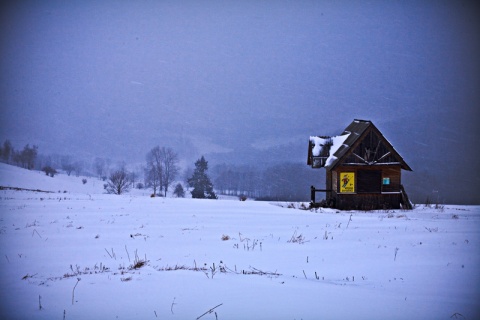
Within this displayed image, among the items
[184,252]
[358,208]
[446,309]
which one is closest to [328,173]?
[358,208]

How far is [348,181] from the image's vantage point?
87.6ft

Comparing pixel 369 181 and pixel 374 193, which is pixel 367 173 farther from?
pixel 374 193

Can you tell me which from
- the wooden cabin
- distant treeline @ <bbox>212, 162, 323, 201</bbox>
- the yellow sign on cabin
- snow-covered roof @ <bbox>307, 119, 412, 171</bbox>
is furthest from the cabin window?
distant treeline @ <bbox>212, 162, 323, 201</bbox>

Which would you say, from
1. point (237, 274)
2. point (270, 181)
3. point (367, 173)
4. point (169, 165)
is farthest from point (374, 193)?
point (270, 181)

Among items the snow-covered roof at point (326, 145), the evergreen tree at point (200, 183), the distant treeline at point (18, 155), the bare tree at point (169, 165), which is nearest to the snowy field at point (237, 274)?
the snow-covered roof at point (326, 145)

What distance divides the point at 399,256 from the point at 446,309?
334cm

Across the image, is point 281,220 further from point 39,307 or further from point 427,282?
point 39,307

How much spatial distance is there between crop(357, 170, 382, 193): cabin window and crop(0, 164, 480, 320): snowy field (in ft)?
50.9

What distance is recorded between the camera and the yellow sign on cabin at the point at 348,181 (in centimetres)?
2664

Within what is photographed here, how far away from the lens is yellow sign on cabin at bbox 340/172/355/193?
2664 centimetres

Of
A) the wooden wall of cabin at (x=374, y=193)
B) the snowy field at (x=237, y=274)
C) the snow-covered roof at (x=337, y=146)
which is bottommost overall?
the snowy field at (x=237, y=274)

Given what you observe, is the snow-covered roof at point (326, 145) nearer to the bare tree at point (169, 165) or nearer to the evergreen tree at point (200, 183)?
the evergreen tree at point (200, 183)

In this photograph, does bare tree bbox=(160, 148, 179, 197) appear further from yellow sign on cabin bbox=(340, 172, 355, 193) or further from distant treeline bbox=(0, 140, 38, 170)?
yellow sign on cabin bbox=(340, 172, 355, 193)

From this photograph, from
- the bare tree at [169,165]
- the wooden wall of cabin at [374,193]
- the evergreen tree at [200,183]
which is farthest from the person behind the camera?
the bare tree at [169,165]
